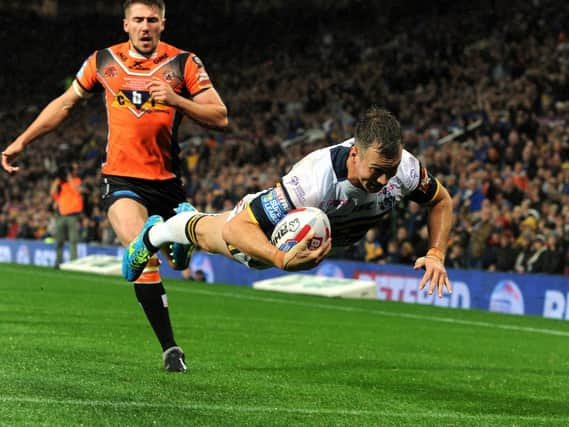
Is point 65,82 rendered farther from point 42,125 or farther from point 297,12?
point 42,125

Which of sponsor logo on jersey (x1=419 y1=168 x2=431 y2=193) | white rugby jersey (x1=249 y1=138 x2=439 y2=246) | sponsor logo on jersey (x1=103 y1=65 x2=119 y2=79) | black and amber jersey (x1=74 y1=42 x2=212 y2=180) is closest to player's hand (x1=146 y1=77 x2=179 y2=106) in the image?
white rugby jersey (x1=249 y1=138 x2=439 y2=246)

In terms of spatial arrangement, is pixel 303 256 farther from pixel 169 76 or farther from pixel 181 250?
pixel 169 76

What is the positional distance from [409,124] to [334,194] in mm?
20708

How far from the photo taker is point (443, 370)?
8.85 meters

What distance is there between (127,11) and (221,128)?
114 cm

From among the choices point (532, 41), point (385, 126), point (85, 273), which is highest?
point (532, 41)

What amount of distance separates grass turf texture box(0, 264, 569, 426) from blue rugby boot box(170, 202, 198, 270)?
79cm

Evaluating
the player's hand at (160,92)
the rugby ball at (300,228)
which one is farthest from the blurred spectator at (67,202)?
the rugby ball at (300,228)

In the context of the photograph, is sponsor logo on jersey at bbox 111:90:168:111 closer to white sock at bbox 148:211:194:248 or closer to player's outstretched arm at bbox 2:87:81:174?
player's outstretched arm at bbox 2:87:81:174

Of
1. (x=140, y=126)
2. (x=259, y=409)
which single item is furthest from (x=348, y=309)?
(x=259, y=409)

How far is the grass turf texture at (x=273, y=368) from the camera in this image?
5.89 m

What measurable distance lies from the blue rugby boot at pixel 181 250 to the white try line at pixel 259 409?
1905 mm

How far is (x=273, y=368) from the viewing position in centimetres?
822

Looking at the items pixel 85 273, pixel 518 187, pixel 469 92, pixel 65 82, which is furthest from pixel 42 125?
pixel 65 82
